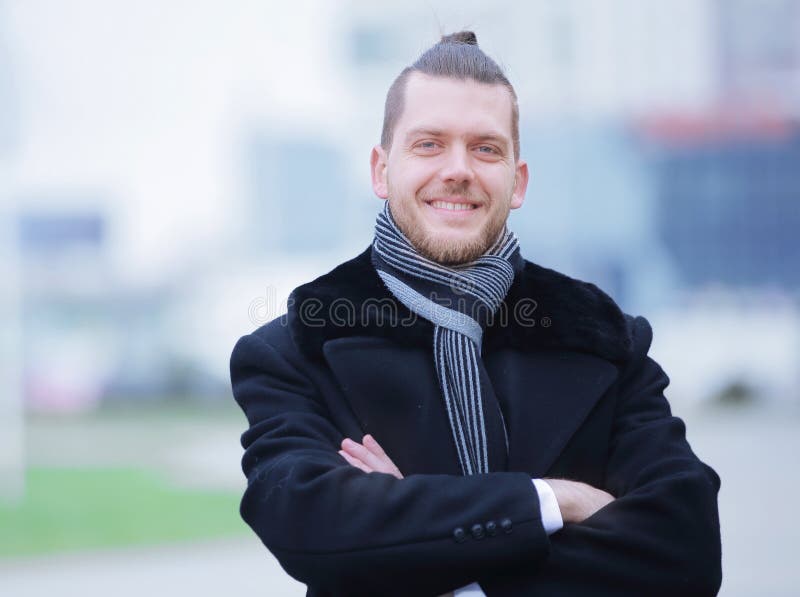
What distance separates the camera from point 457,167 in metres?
2.24

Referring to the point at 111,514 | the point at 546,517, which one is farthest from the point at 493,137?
the point at 111,514

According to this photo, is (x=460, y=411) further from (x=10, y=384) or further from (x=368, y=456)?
(x=10, y=384)

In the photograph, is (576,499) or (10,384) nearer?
(576,499)

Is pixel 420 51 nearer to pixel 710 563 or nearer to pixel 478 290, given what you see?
pixel 478 290

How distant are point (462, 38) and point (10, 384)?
1210 centimetres

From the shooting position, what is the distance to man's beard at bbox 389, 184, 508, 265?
230 centimetres

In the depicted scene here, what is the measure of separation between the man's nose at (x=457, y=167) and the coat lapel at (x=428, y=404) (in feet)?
1.24

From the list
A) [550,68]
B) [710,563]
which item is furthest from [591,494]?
[550,68]

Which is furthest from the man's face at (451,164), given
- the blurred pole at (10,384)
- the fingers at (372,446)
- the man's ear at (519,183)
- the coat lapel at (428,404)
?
the blurred pole at (10,384)

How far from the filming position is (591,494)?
2.23 metres

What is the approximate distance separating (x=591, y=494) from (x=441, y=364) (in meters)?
0.41

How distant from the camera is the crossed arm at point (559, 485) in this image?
2178mm

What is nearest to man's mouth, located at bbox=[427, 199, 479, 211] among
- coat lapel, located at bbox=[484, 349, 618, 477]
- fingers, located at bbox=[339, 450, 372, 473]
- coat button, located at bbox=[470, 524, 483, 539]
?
coat lapel, located at bbox=[484, 349, 618, 477]

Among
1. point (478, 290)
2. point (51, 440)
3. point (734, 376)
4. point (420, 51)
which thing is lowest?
point (478, 290)
